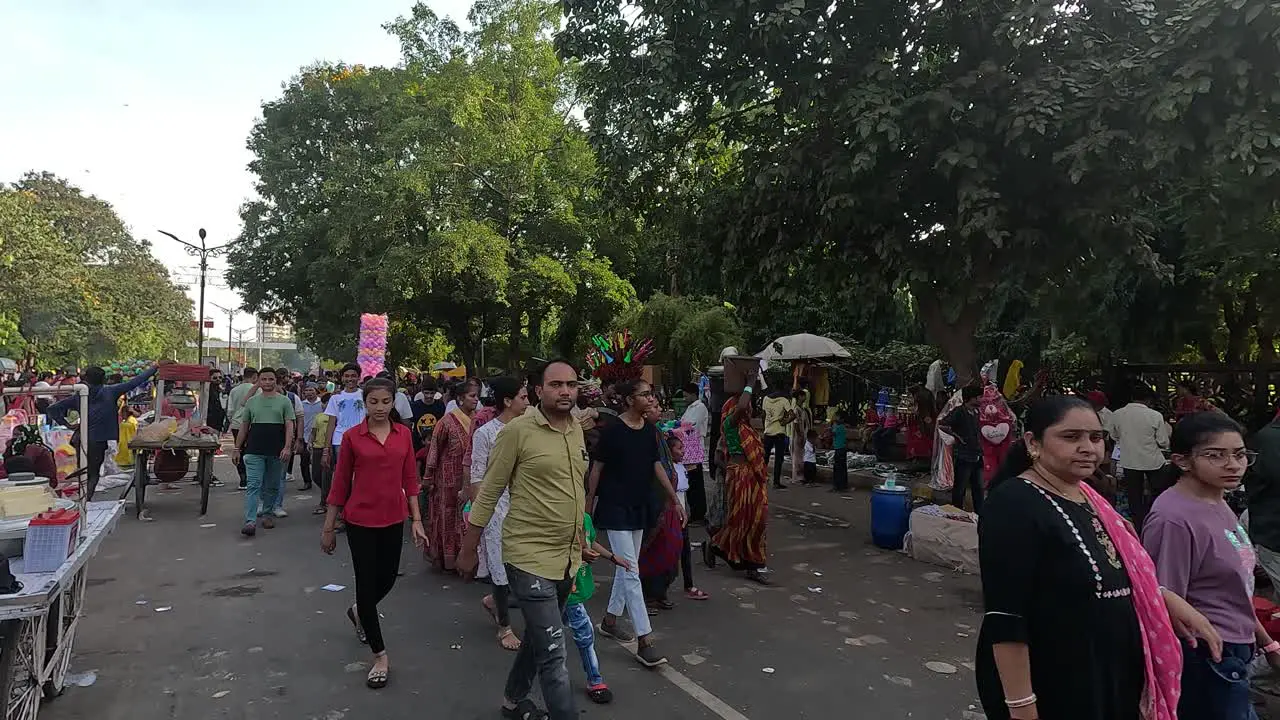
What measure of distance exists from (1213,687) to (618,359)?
5.10m

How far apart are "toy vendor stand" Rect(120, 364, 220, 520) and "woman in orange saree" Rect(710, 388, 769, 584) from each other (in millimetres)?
6600

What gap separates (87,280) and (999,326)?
34.4 m

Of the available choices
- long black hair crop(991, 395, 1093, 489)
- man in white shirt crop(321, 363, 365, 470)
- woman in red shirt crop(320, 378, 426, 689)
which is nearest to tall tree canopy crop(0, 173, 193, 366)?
man in white shirt crop(321, 363, 365, 470)

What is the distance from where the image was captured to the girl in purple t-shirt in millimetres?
2809

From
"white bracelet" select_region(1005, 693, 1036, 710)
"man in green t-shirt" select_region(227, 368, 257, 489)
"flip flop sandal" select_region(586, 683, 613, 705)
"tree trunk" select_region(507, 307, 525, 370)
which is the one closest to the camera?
"white bracelet" select_region(1005, 693, 1036, 710)

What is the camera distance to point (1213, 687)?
2803mm

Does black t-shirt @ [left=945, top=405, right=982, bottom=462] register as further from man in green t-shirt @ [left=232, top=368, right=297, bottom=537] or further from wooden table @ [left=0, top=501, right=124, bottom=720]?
wooden table @ [left=0, top=501, right=124, bottom=720]

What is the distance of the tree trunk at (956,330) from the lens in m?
10.1

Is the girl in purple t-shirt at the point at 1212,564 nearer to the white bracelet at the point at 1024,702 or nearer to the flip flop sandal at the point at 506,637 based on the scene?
the white bracelet at the point at 1024,702

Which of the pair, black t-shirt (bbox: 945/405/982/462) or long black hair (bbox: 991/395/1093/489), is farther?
black t-shirt (bbox: 945/405/982/462)

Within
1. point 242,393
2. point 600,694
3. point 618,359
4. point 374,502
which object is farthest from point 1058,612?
point 242,393

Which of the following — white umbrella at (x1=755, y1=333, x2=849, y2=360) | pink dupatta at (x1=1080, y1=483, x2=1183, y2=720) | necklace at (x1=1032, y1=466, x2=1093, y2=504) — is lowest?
pink dupatta at (x1=1080, y1=483, x2=1183, y2=720)

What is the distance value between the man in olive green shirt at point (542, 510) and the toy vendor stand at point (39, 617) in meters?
1.73

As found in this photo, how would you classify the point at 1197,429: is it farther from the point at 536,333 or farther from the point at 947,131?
the point at 536,333
